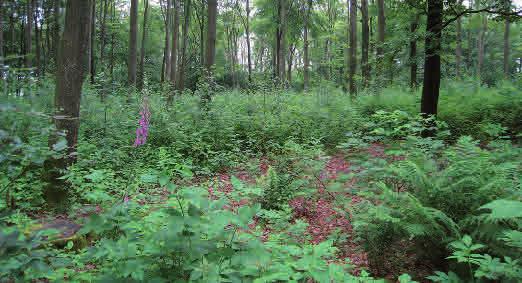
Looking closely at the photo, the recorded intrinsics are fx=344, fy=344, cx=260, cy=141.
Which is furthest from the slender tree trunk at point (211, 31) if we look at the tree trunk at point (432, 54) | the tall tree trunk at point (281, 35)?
the tall tree trunk at point (281, 35)

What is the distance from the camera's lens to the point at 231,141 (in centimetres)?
845

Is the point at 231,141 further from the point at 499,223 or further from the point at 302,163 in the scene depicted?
the point at 499,223

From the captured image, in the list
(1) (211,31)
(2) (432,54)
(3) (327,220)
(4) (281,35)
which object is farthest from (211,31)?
(4) (281,35)

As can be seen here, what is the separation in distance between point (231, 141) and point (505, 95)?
21.8 ft

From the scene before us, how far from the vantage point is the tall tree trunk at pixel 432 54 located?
6301 mm

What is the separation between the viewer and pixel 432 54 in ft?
21.0

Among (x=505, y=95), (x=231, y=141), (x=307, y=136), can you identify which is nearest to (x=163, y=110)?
(x=231, y=141)

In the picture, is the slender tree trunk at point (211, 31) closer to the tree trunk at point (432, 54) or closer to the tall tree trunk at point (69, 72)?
the tall tree trunk at point (69, 72)

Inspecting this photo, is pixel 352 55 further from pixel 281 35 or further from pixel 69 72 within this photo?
pixel 69 72

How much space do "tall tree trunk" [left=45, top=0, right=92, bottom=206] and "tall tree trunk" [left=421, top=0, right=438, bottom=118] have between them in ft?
18.2

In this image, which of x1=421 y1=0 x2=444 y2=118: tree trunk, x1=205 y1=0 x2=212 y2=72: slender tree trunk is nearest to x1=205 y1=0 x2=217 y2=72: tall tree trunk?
x1=205 y1=0 x2=212 y2=72: slender tree trunk

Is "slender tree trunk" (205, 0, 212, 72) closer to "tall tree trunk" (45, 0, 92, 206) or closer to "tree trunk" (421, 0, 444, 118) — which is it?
"tall tree trunk" (45, 0, 92, 206)

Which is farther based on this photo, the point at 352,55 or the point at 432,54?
the point at 352,55

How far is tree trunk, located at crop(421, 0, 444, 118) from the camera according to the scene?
6301 millimetres
